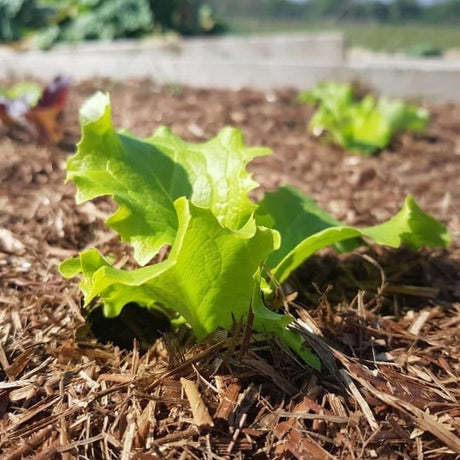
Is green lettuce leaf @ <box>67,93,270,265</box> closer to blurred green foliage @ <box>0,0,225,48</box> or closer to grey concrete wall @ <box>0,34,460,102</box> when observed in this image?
grey concrete wall @ <box>0,34,460,102</box>

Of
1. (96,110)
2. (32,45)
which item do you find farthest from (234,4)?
(96,110)

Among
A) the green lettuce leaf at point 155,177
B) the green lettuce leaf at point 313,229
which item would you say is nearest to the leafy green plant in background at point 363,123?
the green lettuce leaf at point 313,229

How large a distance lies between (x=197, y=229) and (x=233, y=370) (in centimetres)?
36

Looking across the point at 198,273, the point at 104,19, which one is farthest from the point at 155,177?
the point at 104,19

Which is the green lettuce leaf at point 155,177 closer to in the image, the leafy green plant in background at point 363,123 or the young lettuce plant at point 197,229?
the young lettuce plant at point 197,229

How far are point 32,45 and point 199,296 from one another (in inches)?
295

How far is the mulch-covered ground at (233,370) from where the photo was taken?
1323mm

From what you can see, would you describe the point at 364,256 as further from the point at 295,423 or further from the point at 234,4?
the point at 234,4

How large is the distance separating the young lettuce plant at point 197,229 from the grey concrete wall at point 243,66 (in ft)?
12.8

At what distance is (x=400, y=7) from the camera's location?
9.30 metres

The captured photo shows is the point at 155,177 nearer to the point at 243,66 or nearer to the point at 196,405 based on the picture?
the point at 196,405

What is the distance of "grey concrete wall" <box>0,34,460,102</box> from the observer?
548cm

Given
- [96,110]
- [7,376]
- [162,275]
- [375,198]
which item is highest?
[96,110]

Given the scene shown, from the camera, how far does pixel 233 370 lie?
146cm
